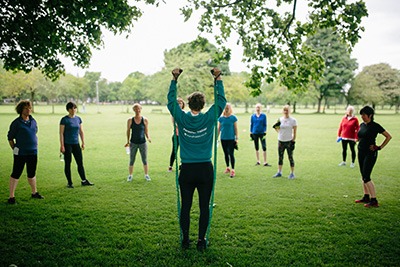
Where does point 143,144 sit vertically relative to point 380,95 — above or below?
below

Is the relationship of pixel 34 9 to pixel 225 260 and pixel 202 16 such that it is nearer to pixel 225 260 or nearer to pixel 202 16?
pixel 202 16

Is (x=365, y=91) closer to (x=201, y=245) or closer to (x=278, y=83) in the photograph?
(x=278, y=83)

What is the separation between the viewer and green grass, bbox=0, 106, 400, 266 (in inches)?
179

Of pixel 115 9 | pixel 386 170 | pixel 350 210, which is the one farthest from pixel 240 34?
pixel 386 170

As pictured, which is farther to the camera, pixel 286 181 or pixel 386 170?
pixel 386 170

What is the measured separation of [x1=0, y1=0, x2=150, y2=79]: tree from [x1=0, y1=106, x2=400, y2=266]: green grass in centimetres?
426

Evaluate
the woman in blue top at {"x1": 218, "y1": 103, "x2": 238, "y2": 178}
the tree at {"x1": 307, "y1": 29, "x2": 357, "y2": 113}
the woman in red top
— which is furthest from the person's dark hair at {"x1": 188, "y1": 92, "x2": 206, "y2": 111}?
the tree at {"x1": 307, "y1": 29, "x2": 357, "y2": 113}

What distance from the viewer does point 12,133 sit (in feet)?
22.7

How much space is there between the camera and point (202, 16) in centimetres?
882

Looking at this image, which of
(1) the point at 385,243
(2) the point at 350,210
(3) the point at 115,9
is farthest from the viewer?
(3) the point at 115,9

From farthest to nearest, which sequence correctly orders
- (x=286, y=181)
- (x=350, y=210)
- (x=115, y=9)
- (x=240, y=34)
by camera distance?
(x=286, y=181), (x=240, y=34), (x=115, y=9), (x=350, y=210)

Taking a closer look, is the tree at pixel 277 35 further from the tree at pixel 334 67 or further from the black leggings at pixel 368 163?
the tree at pixel 334 67

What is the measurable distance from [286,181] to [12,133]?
26.2 feet

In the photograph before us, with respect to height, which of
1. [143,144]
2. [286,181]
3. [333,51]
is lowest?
[286,181]
